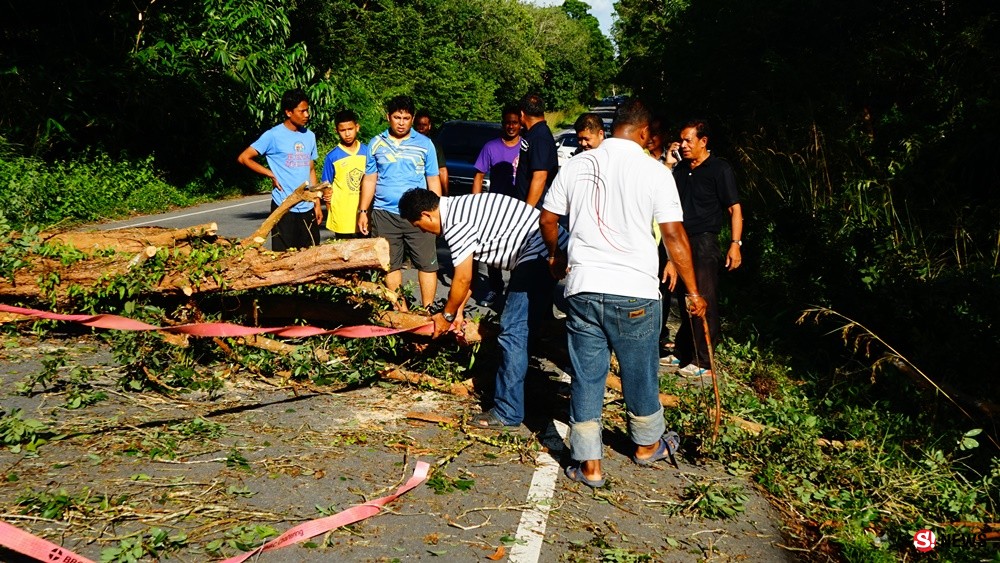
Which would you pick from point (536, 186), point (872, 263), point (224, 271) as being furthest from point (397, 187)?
point (872, 263)

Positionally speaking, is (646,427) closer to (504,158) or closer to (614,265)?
(614,265)

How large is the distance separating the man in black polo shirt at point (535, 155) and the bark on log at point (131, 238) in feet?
9.57

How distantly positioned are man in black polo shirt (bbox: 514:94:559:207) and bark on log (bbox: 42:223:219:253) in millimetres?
2915

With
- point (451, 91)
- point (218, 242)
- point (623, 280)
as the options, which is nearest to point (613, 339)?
point (623, 280)

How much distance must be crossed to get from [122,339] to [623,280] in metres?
3.49

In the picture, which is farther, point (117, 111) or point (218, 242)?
point (117, 111)

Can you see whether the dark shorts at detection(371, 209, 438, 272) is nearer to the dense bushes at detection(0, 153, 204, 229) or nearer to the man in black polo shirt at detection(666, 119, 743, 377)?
the man in black polo shirt at detection(666, 119, 743, 377)

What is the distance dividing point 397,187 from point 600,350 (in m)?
3.51

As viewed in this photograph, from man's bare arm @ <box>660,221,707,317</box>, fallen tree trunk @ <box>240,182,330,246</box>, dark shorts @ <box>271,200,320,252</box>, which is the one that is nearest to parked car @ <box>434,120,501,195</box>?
dark shorts @ <box>271,200,320,252</box>

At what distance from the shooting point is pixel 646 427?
4.79 metres

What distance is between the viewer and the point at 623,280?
4387mm

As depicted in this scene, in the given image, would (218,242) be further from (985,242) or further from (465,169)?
(465,169)

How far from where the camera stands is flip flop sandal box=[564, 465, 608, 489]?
456cm

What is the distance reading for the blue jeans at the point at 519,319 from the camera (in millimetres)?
5230
